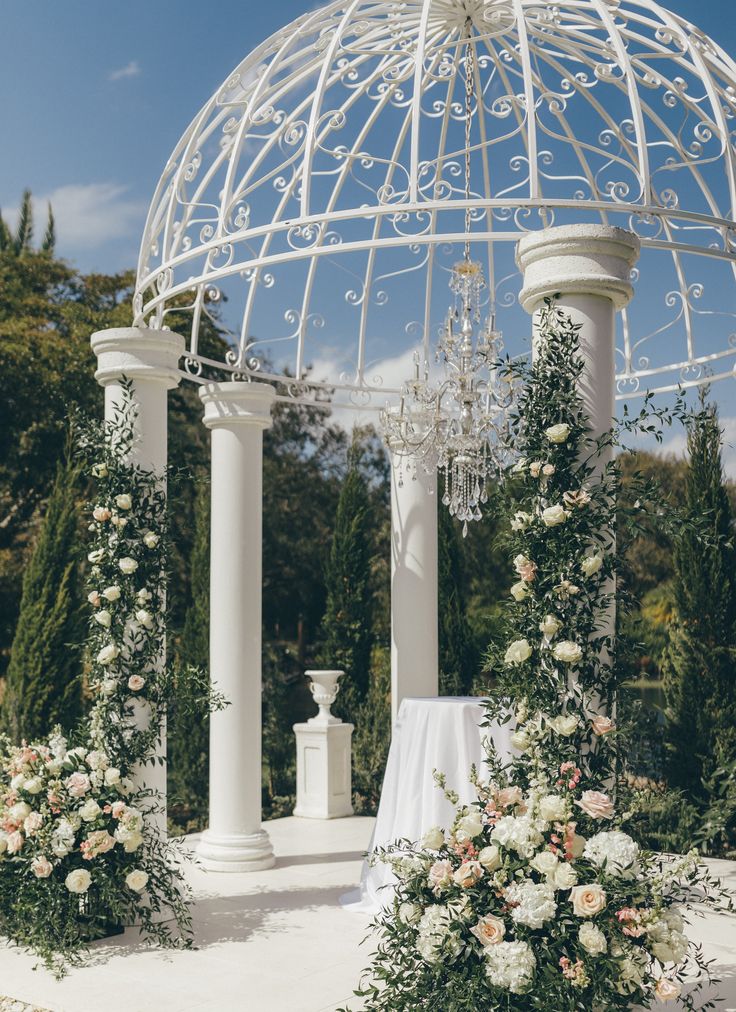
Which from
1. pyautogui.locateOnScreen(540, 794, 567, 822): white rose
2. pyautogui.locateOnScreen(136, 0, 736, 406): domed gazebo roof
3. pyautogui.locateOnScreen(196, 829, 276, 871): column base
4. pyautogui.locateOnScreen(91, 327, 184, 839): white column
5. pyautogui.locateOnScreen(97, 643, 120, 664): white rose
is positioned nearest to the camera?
pyautogui.locateOnScreen(540, 794, 567, 822): white rose

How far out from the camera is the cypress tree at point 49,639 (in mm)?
14164

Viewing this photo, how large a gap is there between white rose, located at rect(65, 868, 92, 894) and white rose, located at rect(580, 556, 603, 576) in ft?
13.6

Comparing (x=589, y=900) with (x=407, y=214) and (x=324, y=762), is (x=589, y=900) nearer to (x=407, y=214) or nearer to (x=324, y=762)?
(x=407, y=214)

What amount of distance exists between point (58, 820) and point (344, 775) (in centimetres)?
678

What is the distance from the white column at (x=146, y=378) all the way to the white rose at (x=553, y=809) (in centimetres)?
394

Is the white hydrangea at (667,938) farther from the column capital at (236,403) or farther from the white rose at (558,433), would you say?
the column capital at (236,403)

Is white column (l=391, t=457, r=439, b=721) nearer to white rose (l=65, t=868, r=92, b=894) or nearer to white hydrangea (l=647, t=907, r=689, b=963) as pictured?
white rose (l=65, t=868, r=92, b=894)

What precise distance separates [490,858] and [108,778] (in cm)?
335

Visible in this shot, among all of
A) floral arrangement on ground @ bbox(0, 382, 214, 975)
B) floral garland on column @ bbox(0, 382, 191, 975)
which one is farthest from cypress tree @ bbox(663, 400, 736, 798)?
A: floral arrangement on ground @ bbox(0, 382, 214, 975)

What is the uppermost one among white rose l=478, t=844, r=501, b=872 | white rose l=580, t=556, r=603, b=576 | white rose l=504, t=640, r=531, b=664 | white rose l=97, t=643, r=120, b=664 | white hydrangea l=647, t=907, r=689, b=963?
white rose l=580, t=556, r=603, b=576

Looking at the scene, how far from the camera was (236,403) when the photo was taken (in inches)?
421

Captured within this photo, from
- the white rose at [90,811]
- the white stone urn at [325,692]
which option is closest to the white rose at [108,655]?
the white rose at [90,811]

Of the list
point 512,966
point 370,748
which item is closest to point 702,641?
point 370,748

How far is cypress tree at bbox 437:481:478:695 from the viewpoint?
15.1 metres
